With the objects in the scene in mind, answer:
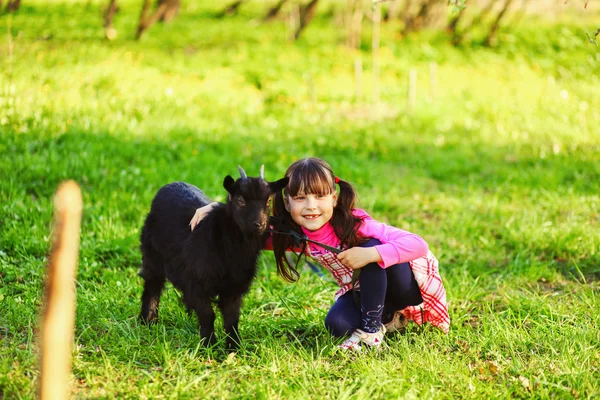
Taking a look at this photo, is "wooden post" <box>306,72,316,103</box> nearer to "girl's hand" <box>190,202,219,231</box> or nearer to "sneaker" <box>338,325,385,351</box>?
"girl's hand" <box>190,202,219,231</box>

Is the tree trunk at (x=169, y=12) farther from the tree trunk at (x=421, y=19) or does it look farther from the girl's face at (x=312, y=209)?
the girl's face at (x=312, y=209)

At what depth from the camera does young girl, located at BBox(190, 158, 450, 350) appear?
11.3 ft

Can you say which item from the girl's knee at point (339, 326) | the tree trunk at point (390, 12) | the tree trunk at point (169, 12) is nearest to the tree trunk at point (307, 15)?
the tree trunk at point (390, 12)

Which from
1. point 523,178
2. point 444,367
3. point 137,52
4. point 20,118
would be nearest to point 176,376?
point 444,367

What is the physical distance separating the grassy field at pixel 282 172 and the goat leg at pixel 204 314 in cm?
11

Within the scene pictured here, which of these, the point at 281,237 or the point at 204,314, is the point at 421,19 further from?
the point at 204,314

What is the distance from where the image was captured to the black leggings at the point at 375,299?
3.52 meters

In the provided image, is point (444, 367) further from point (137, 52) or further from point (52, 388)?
point (137, 52)

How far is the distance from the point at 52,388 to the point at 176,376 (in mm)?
1099

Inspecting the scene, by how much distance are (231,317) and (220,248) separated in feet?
1.53

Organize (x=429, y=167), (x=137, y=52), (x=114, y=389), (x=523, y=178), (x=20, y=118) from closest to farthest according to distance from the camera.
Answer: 1. (x=114, y=389)
2. (x=20, y=118)
3. (x=523, y=178)
4. (x=429, y=167)
5. (x=137, y=52)

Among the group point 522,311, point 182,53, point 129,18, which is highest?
point 129,18

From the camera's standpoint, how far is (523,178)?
25.5ft

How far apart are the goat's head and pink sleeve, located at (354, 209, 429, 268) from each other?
69 centimetres
